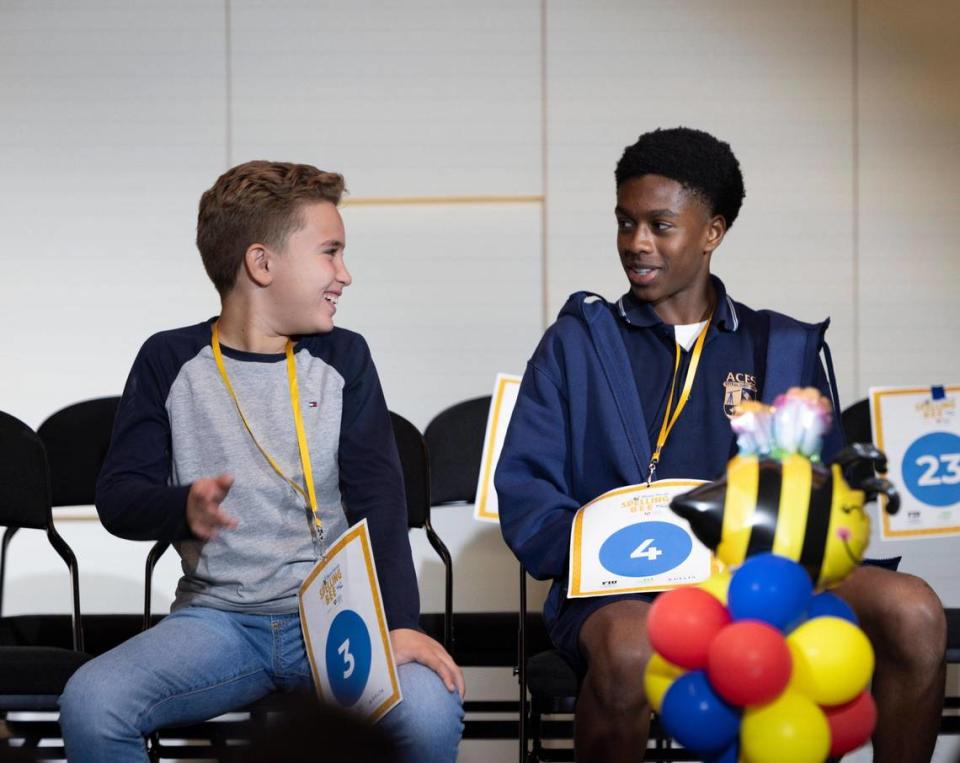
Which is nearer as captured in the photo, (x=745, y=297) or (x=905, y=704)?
(x=905, y=704)

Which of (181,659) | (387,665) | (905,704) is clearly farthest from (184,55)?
(905,704)

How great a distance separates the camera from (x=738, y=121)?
4.00 m

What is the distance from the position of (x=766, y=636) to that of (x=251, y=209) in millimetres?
1421

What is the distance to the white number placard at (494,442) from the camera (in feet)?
9.39

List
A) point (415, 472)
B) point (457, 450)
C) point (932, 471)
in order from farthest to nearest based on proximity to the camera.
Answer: point (457, 450) < point (415, 472) < point (932, 471)

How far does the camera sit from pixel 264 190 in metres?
2.39

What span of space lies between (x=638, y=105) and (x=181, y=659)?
2.62 meters

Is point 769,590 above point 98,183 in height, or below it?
below

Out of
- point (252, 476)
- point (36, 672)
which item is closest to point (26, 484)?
point (36, 672)

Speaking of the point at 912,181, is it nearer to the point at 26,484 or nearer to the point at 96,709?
the point at 26,484

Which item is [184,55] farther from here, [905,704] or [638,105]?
[905,704]

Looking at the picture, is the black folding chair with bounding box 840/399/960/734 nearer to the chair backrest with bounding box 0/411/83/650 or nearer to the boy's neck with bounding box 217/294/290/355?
the boy's neck with bounding box 217/294/290/355

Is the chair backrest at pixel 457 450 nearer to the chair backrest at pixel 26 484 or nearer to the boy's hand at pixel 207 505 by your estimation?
the chair backrest at pixel 26 484

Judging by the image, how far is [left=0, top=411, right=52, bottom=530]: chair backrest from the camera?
3.03 m
